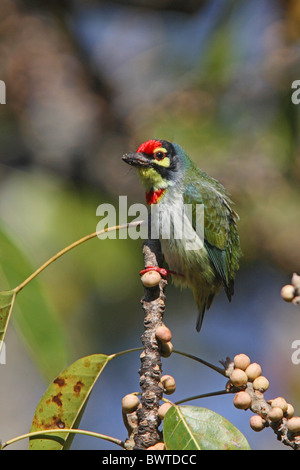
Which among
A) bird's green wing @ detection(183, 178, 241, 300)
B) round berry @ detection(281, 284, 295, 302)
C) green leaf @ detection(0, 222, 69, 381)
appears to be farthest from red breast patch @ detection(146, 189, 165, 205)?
round berry @ detection(281, 284, 295, 302)

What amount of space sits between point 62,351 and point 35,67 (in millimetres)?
4149

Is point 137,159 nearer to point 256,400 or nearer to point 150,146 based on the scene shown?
point 150,146

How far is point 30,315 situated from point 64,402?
336 millimetres

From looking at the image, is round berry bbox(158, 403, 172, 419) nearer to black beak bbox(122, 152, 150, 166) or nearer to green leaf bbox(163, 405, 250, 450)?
green leaf bbox(163, 405, 250, 450)

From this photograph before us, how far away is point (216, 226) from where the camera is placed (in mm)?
3516

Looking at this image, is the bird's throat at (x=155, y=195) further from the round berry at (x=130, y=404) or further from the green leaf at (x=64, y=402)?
the round berry at (x=130, y=404)

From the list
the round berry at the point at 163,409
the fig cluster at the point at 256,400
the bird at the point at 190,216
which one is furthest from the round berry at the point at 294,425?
the bird at the point at 190,216

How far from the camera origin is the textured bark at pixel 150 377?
1.81 meters

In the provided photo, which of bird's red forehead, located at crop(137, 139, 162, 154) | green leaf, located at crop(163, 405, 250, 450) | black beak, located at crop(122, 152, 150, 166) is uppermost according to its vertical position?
bird's red forehead, located at crop(137, 139, 162, 154)

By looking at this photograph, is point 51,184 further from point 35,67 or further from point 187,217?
point 187,217

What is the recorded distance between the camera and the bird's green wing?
347 centimetres

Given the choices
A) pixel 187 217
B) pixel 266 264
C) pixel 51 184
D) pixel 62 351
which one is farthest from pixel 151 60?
pixel 62 351

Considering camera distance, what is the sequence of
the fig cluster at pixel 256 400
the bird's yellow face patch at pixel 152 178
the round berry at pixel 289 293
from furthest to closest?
the bird's yellow face patch at pixel 152 178 < the fig cluster at pixel 256 400 < the round berry at pixel 289 293

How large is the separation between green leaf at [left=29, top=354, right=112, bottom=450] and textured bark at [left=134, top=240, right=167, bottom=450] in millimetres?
238
